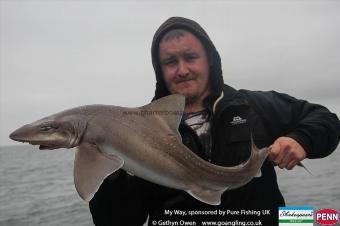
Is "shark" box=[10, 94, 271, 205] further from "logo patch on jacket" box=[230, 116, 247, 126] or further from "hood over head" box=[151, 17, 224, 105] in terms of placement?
"hood over head" box=[151, 17, 224, 105]

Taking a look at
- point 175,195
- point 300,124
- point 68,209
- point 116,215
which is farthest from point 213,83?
point 68,209

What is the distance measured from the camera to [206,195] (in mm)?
2902

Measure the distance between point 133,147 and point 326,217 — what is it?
2.48 m

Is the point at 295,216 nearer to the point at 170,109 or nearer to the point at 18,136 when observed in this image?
the point at 170,109

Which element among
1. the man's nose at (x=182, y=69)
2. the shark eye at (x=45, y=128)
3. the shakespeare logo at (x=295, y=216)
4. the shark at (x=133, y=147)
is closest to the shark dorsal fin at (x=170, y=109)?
the shark at (x=133, y=147)

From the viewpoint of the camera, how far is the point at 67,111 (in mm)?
2629

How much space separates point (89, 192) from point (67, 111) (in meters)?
0.60

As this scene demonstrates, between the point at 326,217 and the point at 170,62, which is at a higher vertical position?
the point at 170,62

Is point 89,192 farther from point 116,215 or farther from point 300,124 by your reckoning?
point 300,124

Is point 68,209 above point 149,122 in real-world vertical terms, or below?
below

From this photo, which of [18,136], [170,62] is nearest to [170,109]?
A: [170,62]

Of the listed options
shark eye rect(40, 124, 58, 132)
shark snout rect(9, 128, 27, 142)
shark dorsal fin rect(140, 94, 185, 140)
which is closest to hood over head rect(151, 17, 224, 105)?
shark dorsal fin rect(140, 94, 185, 140)

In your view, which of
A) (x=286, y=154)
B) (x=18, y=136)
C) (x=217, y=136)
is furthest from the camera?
(x=217, y=136)

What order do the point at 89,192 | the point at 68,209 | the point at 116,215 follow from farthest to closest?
the point at 68,209, the point at 116,215, the point at 89,192
